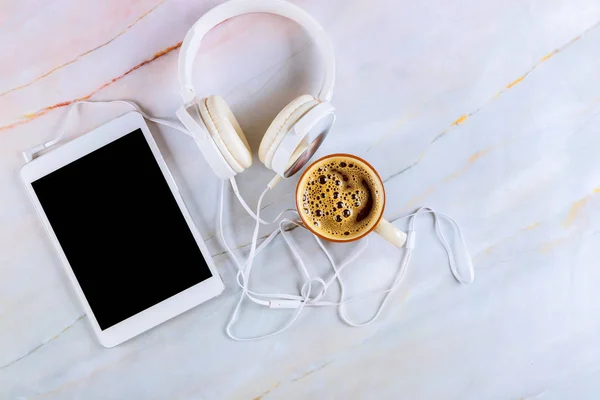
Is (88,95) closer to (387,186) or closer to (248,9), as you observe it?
(248,9)

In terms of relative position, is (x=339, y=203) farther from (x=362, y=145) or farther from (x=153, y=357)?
(x=153, y=357)

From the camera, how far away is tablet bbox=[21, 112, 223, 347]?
730 mm

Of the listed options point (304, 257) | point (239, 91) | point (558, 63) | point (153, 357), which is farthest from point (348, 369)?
point (558, 63)

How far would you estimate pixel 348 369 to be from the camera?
0.75 m

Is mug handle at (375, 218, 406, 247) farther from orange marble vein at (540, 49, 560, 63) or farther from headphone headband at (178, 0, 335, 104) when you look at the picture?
orange marble vein at (540, 49, 560, 63)

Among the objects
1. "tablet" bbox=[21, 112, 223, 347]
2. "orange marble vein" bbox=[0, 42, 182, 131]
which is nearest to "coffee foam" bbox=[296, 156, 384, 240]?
"tablet" bbox=[21, 112, 223, 347]

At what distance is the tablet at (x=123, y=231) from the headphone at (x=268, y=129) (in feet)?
0.36

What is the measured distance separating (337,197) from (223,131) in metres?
0.18

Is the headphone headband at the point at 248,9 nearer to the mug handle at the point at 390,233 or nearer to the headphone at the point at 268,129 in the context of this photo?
the headphone at the point at 268,129

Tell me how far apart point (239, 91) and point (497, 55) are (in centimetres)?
38

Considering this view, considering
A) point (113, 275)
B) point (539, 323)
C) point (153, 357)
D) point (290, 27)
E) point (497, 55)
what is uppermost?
point (290, 27)

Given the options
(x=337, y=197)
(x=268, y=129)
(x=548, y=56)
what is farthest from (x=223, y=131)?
(x=548, y=56)

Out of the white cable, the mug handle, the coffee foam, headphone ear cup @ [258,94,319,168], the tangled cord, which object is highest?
the white cable

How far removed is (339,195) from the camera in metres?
0.72
